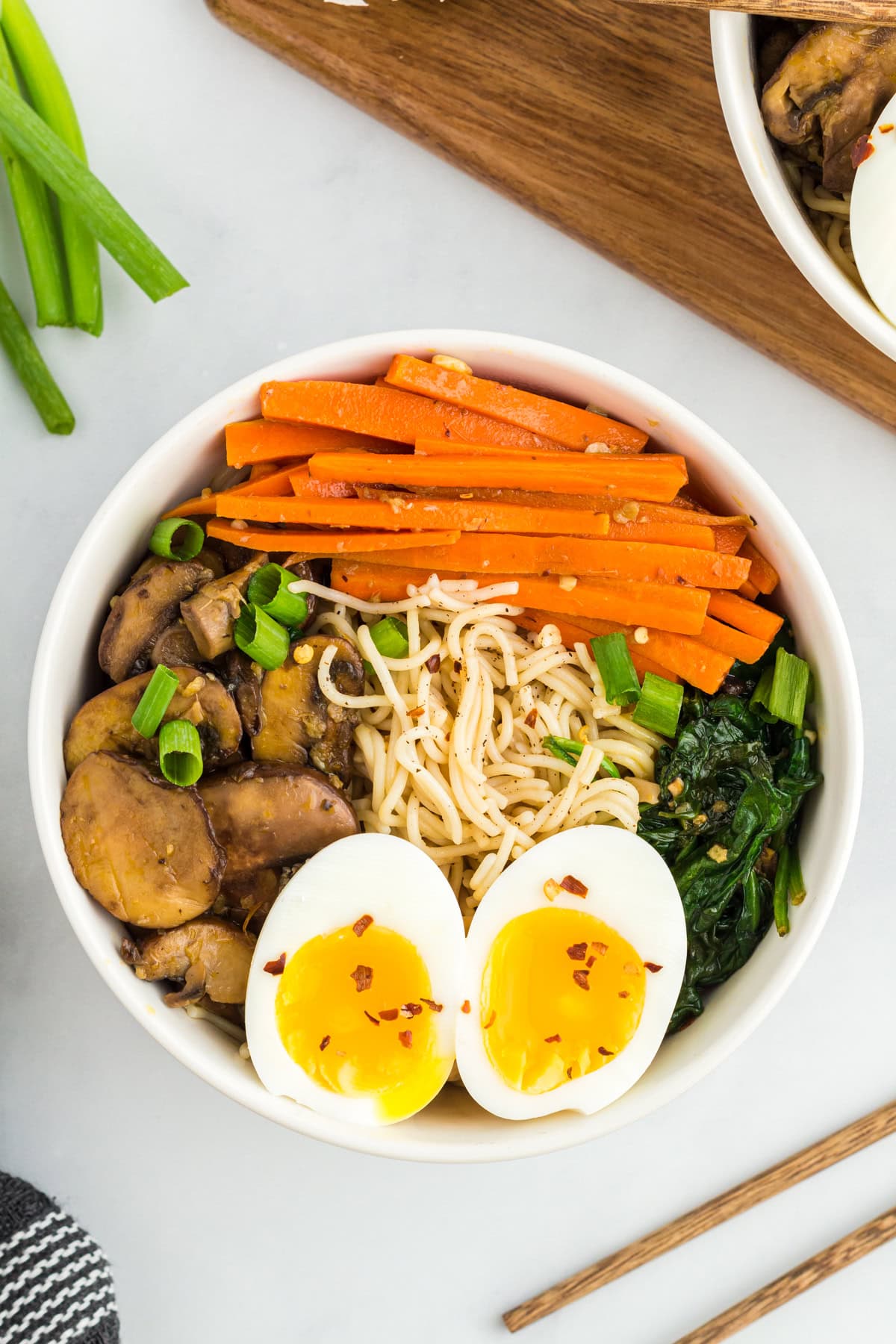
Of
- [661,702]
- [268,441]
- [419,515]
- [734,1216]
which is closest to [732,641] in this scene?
[661,702]

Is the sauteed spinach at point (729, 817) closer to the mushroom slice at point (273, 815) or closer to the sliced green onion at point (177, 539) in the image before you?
the mushroom slice at point (273, 815)

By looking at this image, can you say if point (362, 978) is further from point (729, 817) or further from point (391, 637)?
point (729, 817)

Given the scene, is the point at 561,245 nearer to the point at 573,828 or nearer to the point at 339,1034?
the point at 573,828

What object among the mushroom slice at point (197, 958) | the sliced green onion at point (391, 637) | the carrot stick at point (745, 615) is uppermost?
the carrot stick at point (745, 615)

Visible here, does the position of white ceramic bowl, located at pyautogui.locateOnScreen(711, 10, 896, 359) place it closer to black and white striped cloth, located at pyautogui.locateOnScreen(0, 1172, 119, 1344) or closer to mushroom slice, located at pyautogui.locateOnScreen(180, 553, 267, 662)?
mushroom slice, located at pyautogui.locateOnScreen(180, 553, 267, 662)

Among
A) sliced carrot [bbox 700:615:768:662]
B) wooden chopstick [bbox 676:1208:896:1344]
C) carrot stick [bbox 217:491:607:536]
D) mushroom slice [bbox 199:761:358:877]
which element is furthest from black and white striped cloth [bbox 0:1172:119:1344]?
sliced carrot [bbox 700:615:768:662]

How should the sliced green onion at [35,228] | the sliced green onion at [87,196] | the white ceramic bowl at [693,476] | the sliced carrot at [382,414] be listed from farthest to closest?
the sliced green onion at [35,228] → the sliced green onion at [87,196] → the sliced carrot at [382,414] → the white ceramic bowl at [693,476]

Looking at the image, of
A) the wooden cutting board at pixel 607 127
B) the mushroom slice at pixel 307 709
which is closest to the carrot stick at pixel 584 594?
the mushroom slice at pixel 307 709
